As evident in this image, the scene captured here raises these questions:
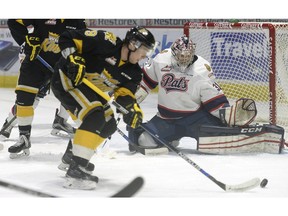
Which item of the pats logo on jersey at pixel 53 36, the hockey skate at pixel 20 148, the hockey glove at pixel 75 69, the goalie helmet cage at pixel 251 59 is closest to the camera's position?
the hockey glove at pixel 75 69

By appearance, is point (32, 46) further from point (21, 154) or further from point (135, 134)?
point (135, 134)

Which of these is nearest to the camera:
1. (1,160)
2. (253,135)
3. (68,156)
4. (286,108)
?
(68,156)

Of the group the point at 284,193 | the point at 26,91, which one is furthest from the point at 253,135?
the point at 26,91

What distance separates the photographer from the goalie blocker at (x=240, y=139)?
4.16 m

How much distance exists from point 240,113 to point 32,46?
1292 millimetres

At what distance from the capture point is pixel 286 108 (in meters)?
4.86

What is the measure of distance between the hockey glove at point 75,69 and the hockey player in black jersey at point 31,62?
83 cm

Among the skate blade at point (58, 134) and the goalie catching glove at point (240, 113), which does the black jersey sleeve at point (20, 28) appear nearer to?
the skate blade at point (58, 134)

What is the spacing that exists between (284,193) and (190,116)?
3.85 ft

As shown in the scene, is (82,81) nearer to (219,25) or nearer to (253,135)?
(253,135)

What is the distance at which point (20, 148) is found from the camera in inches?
156

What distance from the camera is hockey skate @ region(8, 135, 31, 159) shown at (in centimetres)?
394

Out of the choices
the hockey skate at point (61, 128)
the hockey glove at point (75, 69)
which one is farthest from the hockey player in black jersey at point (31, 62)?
the hockey glove at point (75, 69)

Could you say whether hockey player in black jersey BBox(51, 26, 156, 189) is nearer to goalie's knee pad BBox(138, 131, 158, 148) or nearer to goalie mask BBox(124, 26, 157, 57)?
goalie mask BBox(124, 26, 157, 57)
